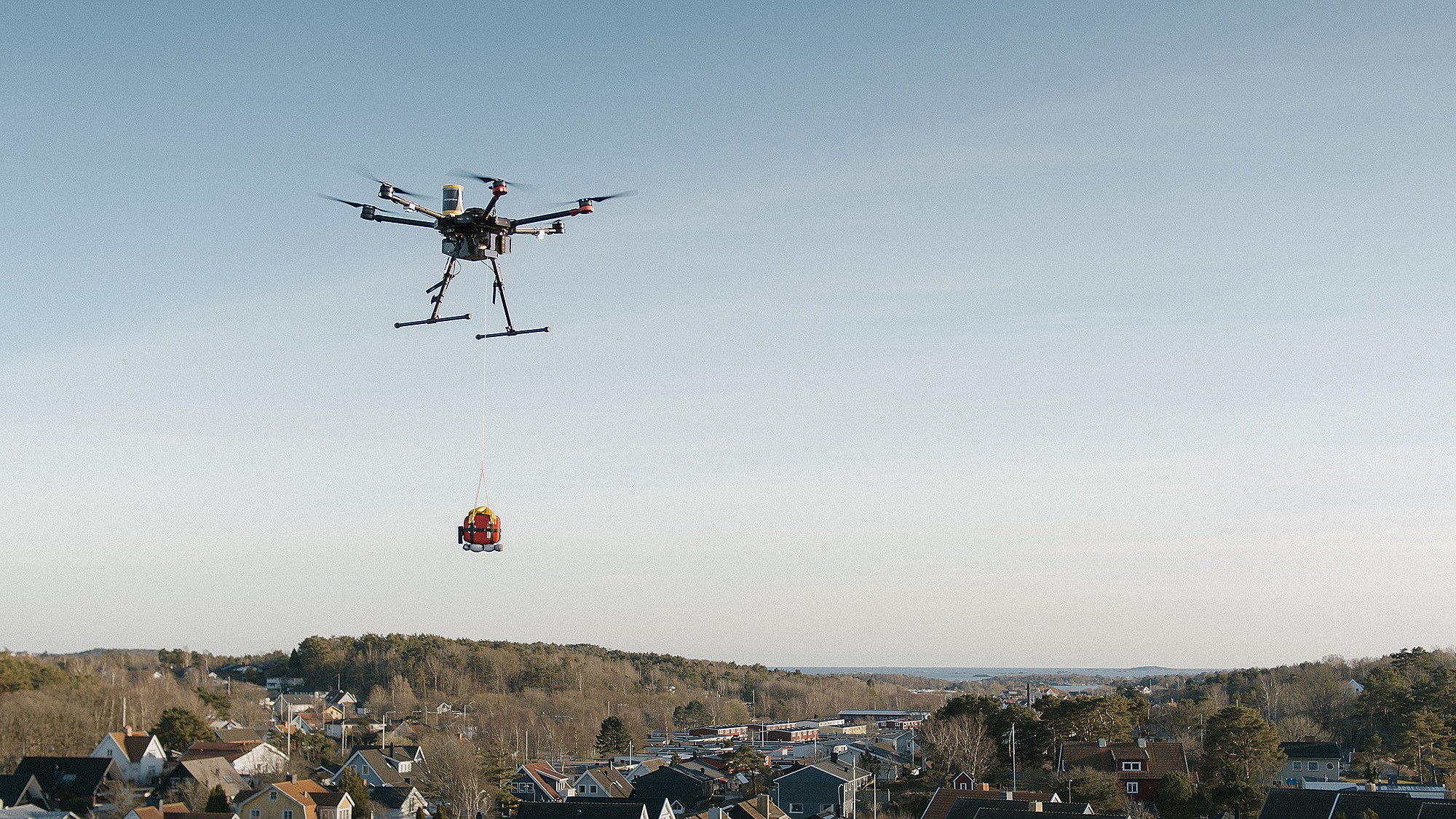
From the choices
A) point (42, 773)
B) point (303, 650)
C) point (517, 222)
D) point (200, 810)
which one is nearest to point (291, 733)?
point (42, 773)

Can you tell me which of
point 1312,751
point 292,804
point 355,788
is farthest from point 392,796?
point 1312,751

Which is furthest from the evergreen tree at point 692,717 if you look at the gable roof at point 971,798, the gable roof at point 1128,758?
the gable roof at point 971,798

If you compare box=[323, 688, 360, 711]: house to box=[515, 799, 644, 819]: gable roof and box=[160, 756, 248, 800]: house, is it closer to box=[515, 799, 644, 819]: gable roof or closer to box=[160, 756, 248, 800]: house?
box=[160, 756, 248, 800]: house

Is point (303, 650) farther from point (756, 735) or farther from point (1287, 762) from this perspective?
point (1287, 762)

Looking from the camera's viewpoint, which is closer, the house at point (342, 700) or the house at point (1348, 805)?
the house at point (1348, 805)

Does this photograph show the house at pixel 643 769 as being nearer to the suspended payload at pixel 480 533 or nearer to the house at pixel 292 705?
the house at pixel 292 705

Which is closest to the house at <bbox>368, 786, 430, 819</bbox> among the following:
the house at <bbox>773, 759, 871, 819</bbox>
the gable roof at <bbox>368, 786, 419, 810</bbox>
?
the gable roof at <bbox>368, 786, 419, 810</bbox>
